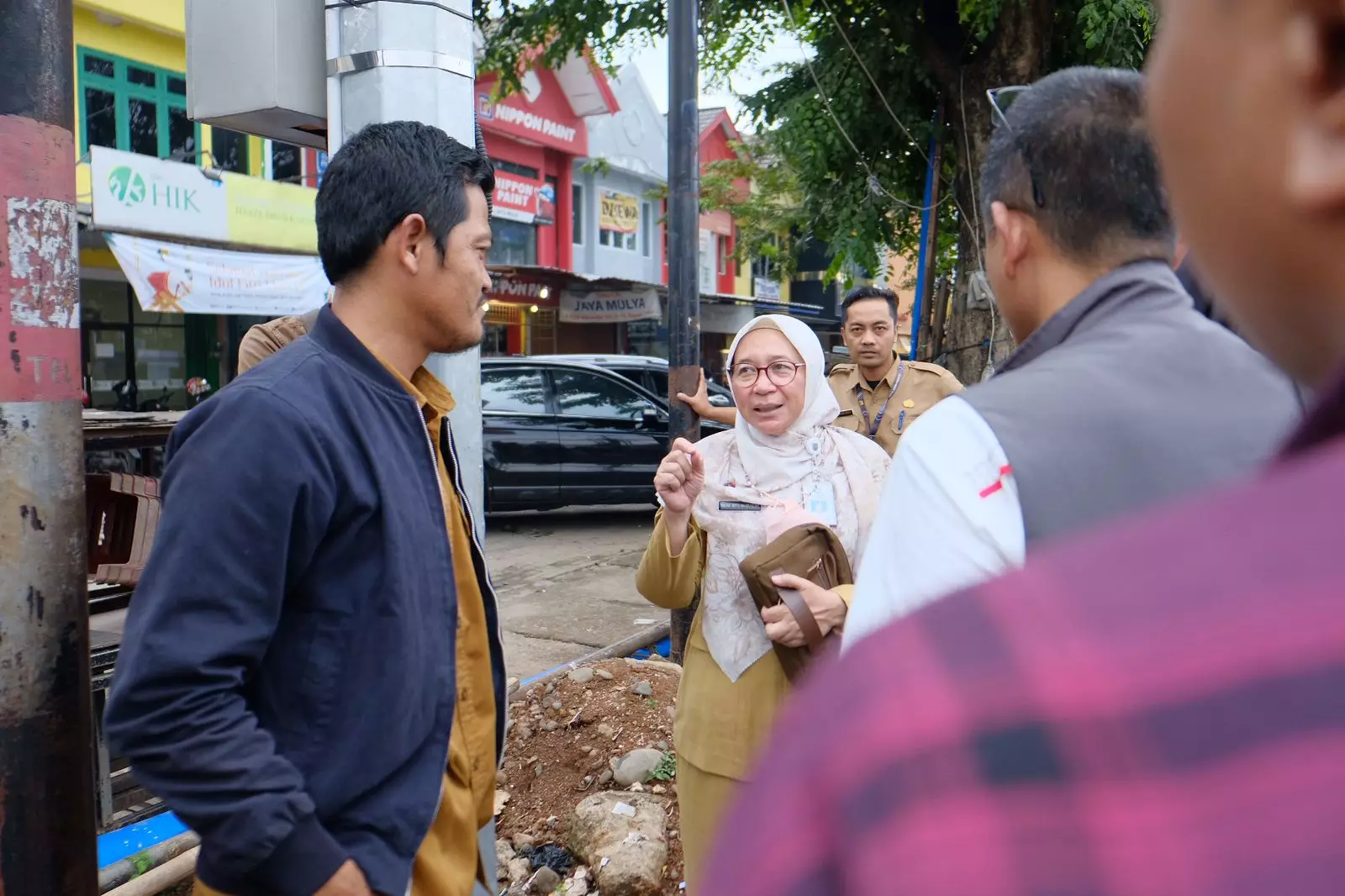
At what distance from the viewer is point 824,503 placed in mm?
2736

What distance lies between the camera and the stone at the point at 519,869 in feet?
11.4

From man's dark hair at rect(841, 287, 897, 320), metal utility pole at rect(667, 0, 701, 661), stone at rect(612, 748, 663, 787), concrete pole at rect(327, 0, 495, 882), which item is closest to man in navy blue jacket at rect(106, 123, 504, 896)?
concrete pole at rect(327, 0, 495, 882)

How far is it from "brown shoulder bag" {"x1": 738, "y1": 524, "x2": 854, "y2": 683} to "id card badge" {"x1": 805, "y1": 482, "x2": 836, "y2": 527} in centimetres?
11

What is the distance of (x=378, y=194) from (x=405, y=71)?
87 centimetres

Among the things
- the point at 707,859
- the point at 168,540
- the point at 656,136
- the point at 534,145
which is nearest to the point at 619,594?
the point at 168,540

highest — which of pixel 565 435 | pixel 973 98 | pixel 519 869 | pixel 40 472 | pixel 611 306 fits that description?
pixel 973 98

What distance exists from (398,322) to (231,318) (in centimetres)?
1466

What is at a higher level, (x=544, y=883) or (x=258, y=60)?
(x=258, y=60)

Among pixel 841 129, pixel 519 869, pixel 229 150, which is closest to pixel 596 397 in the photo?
pixel 841 129

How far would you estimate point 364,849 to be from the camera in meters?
1.59

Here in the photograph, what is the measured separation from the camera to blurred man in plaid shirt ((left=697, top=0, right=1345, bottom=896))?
0.33 metres

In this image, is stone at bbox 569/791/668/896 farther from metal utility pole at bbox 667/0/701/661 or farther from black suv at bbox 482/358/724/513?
black suv at bbox 482/358/724/513

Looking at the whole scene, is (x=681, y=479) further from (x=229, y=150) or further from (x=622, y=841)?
(x=229, y=150)

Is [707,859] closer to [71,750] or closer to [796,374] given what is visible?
[71,750]
